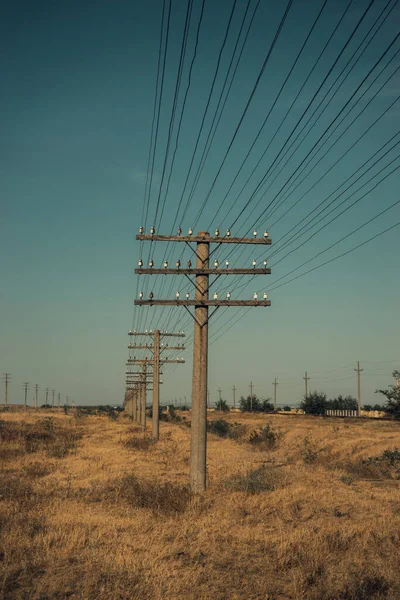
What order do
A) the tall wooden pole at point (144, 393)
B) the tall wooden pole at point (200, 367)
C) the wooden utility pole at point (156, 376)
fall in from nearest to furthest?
the tall wooden pole at point (200, 367), the wooden utility pole at point (156, 376), the tall wooden pole at point (144, 393)

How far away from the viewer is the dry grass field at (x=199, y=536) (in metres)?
8.13

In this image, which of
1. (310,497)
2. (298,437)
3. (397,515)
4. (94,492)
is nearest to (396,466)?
(310,497)

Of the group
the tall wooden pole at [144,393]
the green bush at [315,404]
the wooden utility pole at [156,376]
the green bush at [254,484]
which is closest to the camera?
the green bush at [254,484]

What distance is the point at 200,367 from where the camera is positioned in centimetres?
1819

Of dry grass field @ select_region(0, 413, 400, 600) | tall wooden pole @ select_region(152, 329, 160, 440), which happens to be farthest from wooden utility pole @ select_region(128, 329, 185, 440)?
dry grass field @ select_region(0, 413, 400, 600)

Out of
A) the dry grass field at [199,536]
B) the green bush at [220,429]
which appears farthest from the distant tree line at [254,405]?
the dry grass field at [199,536]

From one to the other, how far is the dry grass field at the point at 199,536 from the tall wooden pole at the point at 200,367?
1306 mm

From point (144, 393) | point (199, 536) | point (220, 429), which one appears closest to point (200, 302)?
point (199, 536)

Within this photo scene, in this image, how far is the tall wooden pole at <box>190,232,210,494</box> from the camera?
58.2 feet

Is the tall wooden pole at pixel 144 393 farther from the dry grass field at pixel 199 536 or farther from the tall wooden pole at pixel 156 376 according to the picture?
the dry grass field at pixel 199 536

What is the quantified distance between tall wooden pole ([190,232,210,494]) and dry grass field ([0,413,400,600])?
4.29 feet

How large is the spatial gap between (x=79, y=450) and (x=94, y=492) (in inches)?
585

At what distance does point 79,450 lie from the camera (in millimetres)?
30266

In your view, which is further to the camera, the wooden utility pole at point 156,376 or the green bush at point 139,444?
the wooden utility pole at point 156,376
